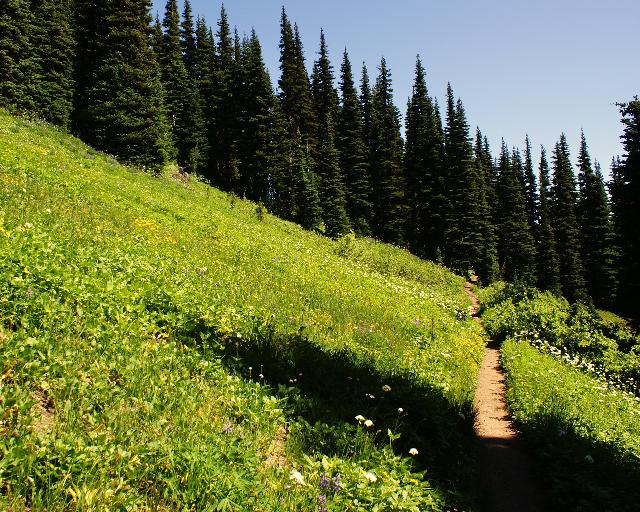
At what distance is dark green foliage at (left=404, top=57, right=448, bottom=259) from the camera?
58.7 meters

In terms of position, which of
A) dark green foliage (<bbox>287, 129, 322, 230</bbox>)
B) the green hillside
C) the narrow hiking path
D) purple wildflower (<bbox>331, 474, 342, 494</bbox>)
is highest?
dark green foliage (<bbox>287, 129, 322, 230</bbox>)

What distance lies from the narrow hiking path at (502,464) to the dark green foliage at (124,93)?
2749 centimetres

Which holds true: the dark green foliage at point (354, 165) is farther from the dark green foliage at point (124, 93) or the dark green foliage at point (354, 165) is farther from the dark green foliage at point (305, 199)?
the dark green foliage at point (124, 93)

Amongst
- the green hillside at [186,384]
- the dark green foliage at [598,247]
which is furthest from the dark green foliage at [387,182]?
the green hillside at [186,384]

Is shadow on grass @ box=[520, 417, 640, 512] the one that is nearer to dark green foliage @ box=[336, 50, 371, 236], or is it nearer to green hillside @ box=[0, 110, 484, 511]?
green hillside @ box=[0, 110, 484, 511]

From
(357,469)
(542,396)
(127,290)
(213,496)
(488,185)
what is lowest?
(542,396)

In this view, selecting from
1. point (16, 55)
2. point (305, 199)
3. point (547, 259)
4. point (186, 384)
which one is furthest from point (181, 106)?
point (547, 259)

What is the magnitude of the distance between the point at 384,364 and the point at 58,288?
6.78 metres

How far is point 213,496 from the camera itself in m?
3.68

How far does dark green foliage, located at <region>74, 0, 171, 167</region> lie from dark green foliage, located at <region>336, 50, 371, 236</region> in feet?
88.5

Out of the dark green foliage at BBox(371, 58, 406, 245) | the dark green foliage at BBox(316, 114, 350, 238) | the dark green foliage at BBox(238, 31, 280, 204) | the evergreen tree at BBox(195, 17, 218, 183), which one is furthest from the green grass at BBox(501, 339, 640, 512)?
the evergreen tree at BBox(195, 17, 218, 183)

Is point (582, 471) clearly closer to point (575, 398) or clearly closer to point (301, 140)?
point (575, 398)

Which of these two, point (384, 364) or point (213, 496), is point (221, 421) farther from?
point (384, 364)

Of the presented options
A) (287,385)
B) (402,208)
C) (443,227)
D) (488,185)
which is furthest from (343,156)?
(287,385)
